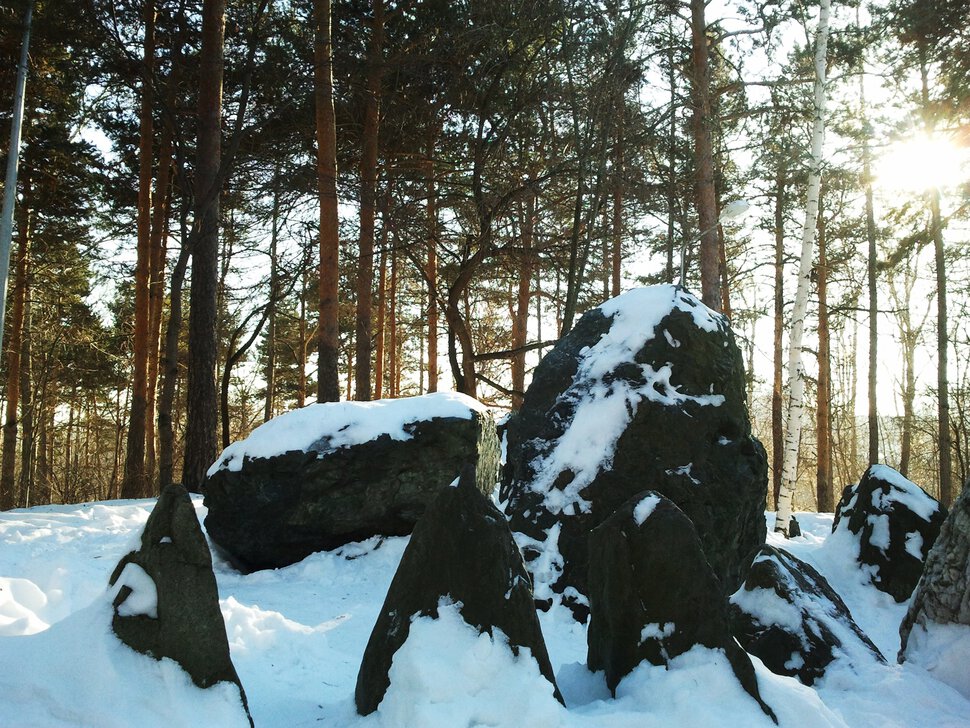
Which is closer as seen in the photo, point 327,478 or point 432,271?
point 327,478

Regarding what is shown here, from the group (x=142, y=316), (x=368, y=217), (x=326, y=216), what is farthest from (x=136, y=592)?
(x=142, y=316)

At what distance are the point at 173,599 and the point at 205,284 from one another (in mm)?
7672

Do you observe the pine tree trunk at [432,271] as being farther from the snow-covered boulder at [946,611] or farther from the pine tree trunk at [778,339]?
the pine tree trunk at [778,339]

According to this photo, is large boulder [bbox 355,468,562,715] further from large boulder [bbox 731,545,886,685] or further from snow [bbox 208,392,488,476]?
snow [bbox 208,392,488,476]

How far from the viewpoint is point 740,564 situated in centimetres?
602

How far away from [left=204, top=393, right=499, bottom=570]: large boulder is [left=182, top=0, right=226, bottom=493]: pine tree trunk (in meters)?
2.92

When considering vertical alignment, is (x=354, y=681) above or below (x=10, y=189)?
below

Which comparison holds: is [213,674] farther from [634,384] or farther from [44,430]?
[44,430]

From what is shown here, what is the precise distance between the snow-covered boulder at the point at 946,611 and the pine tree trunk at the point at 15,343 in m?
15.3

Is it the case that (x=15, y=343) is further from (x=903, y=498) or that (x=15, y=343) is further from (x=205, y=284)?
(x=903, y=498)

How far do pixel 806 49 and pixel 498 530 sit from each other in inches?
498

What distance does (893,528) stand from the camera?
7.21 meters

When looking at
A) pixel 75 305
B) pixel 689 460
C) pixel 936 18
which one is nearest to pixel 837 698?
pixel 689 460

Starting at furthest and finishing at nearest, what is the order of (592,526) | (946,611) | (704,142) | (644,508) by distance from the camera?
(704,142)
(592,526)
(946,611)
(644,508)
